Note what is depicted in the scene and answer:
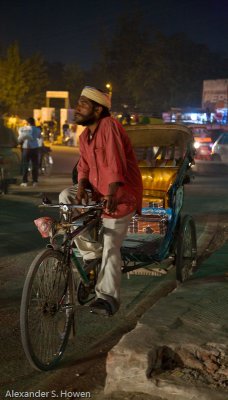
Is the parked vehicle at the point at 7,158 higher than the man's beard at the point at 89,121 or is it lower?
lower

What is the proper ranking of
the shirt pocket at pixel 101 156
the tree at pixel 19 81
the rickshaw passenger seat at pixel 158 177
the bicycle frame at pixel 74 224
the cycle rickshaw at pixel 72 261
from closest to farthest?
the cycle rickshaw at pixel 72 261 < the bicycle frame at pixel 74 224 < the shirt pocket at pixel 101 156 < the rickshaw passenger seat at pixel 158 177 < the tree at pixel 19 81

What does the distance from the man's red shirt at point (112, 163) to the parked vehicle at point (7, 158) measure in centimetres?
940

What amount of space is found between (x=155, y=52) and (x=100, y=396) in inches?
2596

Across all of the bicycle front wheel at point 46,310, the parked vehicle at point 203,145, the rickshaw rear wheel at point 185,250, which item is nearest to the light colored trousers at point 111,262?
the bicycle front wheel at point 46,310

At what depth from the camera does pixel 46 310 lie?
4.45 metres

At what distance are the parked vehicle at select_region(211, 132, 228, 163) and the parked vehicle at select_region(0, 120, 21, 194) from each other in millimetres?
11838

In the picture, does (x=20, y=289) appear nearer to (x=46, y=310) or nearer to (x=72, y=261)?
(x=72, y=261)

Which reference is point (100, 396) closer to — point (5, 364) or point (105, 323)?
point (5, 364)

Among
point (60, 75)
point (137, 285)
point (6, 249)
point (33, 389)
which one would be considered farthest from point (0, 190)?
point (60, 75)

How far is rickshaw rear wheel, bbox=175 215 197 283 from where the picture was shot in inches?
261

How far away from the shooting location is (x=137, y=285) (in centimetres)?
675

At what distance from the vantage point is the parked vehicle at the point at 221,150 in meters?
25.5

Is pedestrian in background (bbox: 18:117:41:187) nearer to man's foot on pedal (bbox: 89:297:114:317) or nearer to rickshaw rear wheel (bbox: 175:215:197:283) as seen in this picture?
rickshaw rear wheel (bbox: 175:215:197:283)

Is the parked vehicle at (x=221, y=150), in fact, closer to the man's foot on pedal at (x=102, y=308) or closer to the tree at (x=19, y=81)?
the man's foot on pedal at (x=102, y=308)
